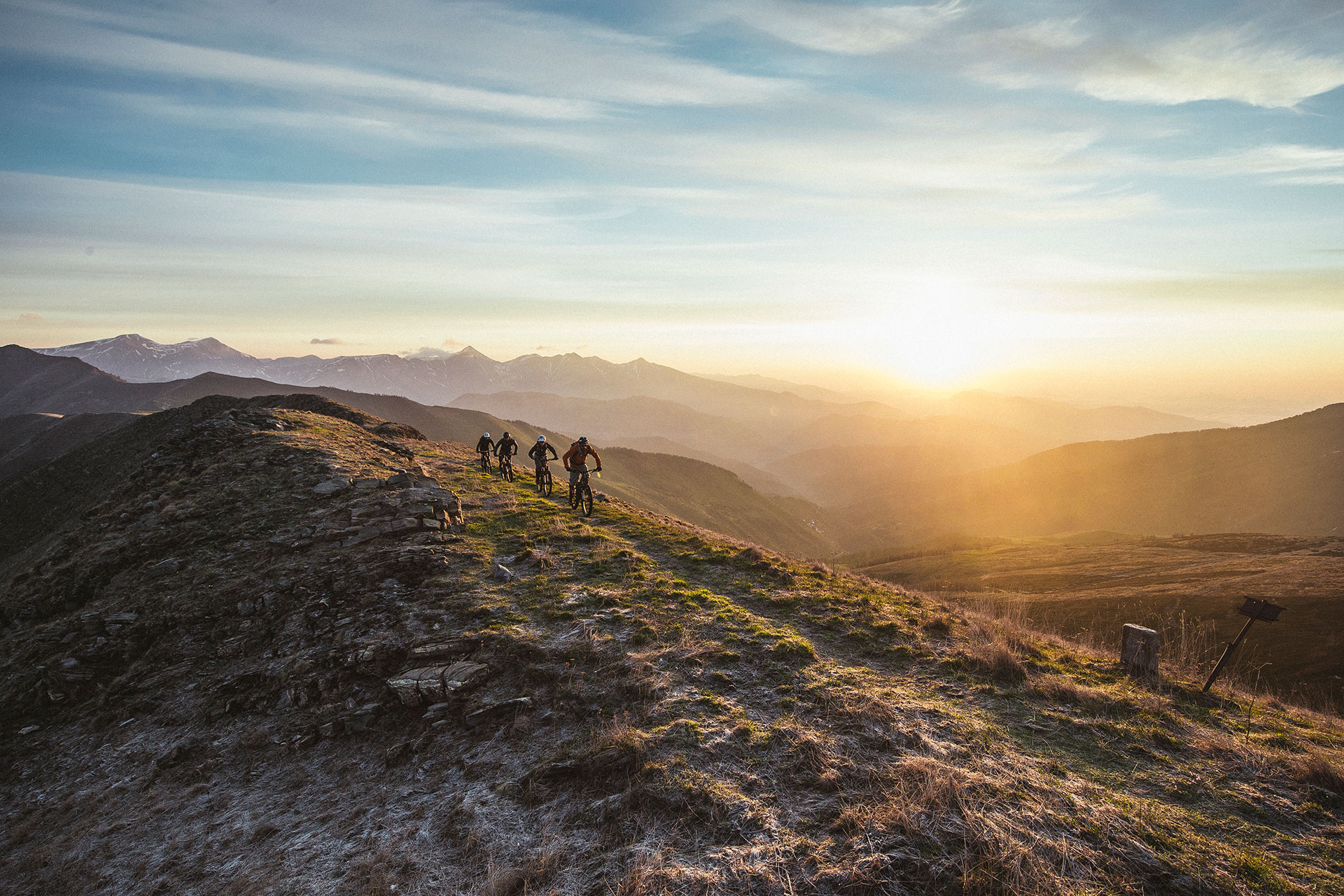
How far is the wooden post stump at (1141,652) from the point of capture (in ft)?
34.3

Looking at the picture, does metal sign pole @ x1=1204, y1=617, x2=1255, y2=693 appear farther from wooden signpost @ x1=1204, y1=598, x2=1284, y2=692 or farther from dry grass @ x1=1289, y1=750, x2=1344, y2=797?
dry grass @ x1=1289, y1=750, x2=1344, y2=797

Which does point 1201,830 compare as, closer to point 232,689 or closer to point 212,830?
point 212,830

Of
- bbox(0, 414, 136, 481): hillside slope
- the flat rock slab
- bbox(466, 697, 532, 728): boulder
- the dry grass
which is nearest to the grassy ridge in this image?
the dry grass

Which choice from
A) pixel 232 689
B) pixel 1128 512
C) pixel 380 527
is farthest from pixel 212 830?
pixel 1128 512

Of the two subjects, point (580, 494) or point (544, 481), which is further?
point (544, 481)

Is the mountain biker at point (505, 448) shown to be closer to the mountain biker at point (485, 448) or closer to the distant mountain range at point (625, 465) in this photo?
the mountain biker at point (485, 448)

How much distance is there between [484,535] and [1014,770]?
49.2ft

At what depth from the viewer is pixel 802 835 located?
627 centimetres

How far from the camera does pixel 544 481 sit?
1003 inches

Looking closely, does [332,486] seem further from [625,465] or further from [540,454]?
[625,465]

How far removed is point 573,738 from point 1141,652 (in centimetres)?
1145

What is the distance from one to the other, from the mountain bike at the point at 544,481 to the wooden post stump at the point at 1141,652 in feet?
67.0

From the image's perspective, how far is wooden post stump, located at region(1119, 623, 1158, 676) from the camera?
10.5 m

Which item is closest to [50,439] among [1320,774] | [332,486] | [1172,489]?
[332,486]
